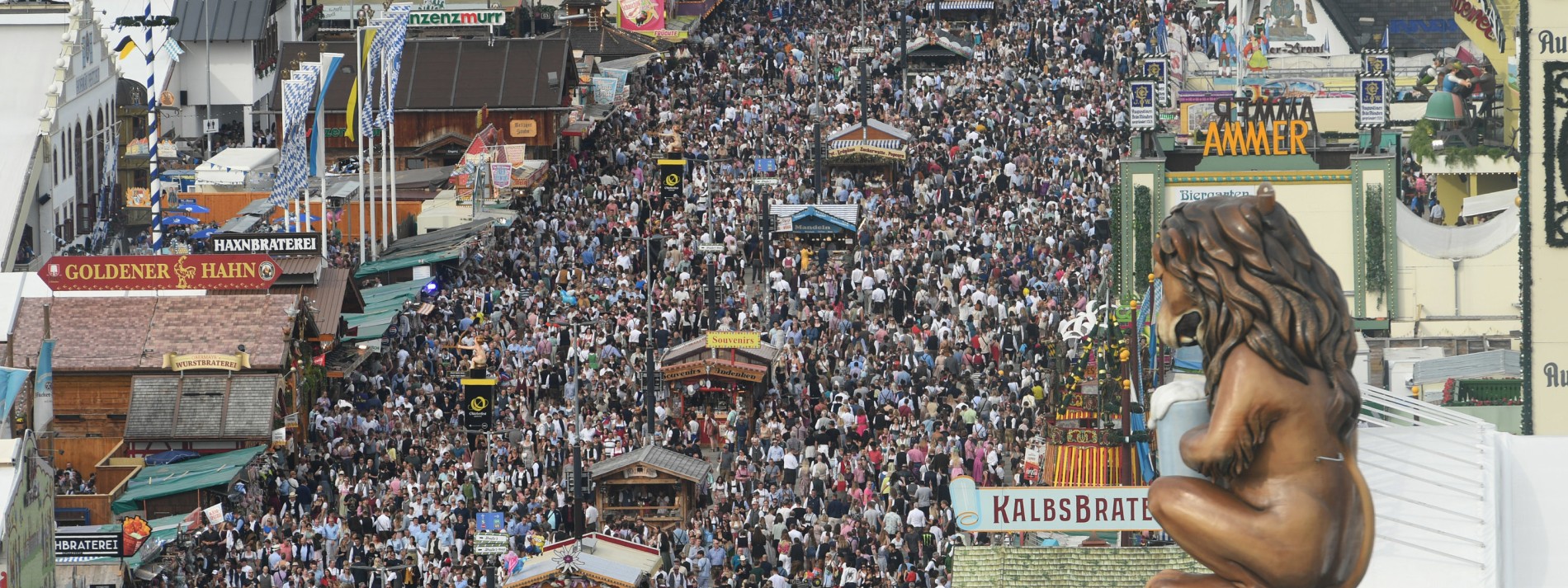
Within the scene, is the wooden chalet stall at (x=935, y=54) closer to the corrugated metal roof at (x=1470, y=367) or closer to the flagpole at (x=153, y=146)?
the flagpole at (x=153, y=146)

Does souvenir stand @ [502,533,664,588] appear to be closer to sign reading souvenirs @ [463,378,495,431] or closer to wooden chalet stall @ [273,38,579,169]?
sign reading souvenirs @ [463,378,495,431]

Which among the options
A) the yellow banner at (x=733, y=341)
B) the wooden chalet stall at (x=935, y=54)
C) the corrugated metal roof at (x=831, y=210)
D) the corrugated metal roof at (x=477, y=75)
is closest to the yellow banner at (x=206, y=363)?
the yellow banner at (x=733, y=341)

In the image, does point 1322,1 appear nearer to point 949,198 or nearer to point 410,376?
point 949,198

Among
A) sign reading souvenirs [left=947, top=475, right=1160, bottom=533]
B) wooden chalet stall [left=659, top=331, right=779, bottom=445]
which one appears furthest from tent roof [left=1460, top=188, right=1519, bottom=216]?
sign reading souvenirs [left=947, top=475, right=1160, bottom=533]

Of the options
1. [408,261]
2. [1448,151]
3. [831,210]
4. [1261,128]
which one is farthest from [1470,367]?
[408,261]

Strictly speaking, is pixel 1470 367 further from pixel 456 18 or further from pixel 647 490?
pixel 456 18

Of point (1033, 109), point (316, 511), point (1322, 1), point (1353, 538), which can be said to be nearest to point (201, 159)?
point (1033, 109)
